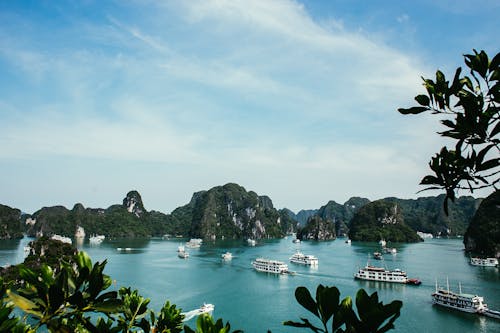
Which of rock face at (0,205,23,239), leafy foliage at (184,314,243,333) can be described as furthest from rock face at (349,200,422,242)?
leafy foliage at (184,314,243,333)

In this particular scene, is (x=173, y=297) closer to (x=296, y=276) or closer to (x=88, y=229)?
(x=296, y=276)

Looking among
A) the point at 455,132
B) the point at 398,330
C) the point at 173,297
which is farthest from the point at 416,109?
the point at 173,297

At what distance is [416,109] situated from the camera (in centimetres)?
268

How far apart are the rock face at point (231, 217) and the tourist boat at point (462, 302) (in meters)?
105

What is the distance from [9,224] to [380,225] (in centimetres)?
12199

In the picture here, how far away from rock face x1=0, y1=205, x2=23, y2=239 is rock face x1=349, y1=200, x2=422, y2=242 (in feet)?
367

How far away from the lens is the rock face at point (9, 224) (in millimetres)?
116312

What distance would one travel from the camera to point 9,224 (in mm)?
118000

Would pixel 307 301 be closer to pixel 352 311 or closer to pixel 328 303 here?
pixel 328 303

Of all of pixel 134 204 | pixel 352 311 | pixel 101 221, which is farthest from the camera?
pixel 134 204

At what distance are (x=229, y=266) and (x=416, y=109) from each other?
6139cm

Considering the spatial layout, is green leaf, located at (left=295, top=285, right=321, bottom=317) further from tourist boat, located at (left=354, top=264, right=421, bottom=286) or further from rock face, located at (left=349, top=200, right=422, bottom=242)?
rock face, located at (left=349, top=200, right=422, bottom=242)

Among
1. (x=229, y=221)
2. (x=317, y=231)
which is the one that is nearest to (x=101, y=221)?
(x=229, y=221)

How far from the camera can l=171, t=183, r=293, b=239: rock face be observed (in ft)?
449
